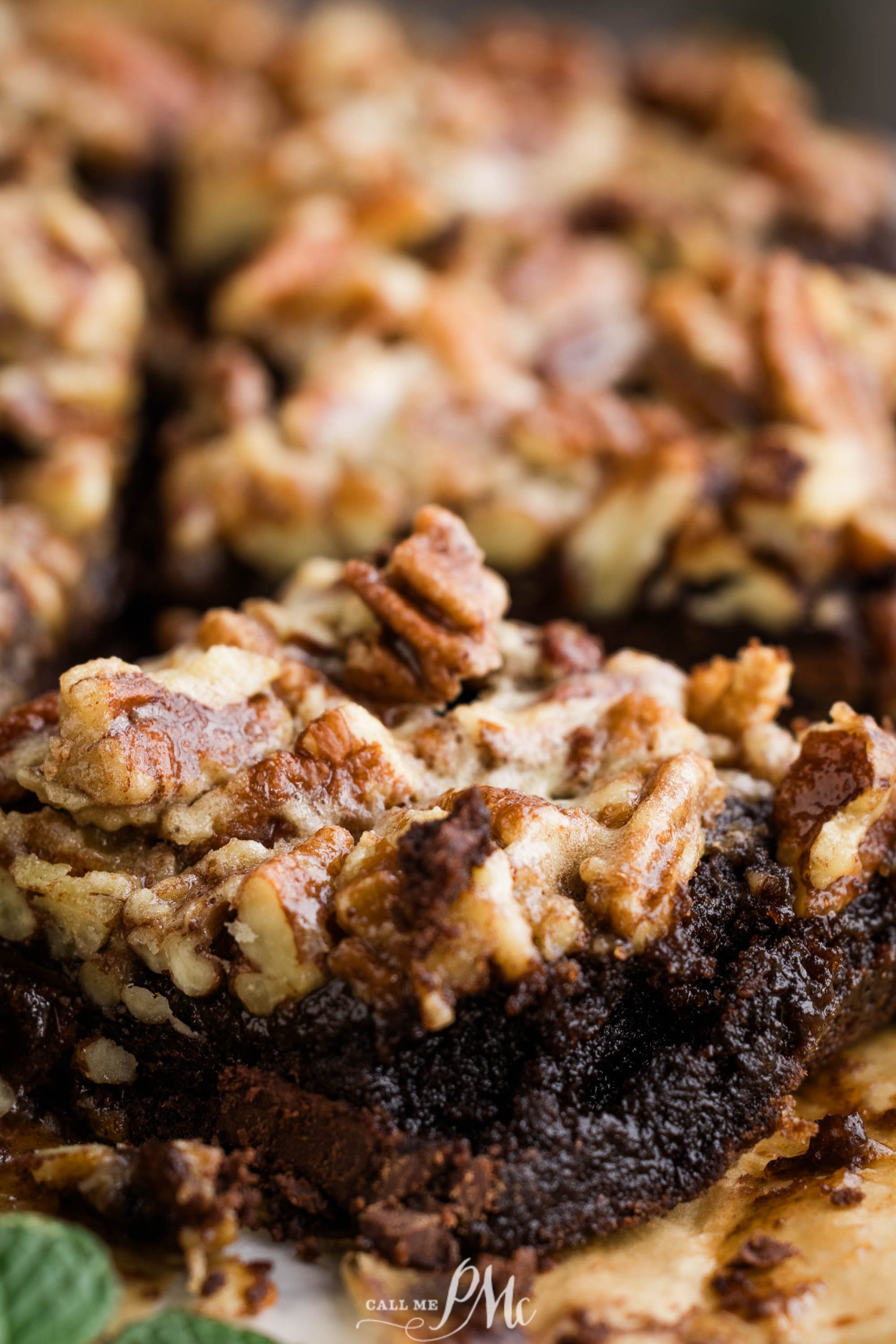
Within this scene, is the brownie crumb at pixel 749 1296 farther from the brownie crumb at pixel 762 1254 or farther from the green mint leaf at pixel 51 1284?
the green mint leaf at pixel 51 1284

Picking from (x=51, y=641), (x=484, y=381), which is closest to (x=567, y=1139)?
(x=51, y=641)

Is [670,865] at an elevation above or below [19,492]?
above

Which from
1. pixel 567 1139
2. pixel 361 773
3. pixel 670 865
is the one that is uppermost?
pixel 670 865

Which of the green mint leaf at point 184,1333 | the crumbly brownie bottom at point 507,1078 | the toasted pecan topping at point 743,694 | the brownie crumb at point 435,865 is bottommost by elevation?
the green mint leaf at point 184,1333

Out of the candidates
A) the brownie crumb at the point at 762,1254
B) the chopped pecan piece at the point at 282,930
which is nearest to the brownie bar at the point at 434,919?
the chopped pecan piece at the point at 282,930

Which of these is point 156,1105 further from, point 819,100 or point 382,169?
point 819,100

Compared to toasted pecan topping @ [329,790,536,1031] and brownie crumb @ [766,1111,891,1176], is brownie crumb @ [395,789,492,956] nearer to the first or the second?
toasted pecan topping @ [329,790,536,1031]

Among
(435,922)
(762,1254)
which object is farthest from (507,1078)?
(762,1254)

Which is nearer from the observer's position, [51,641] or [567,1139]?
[567,1139]
